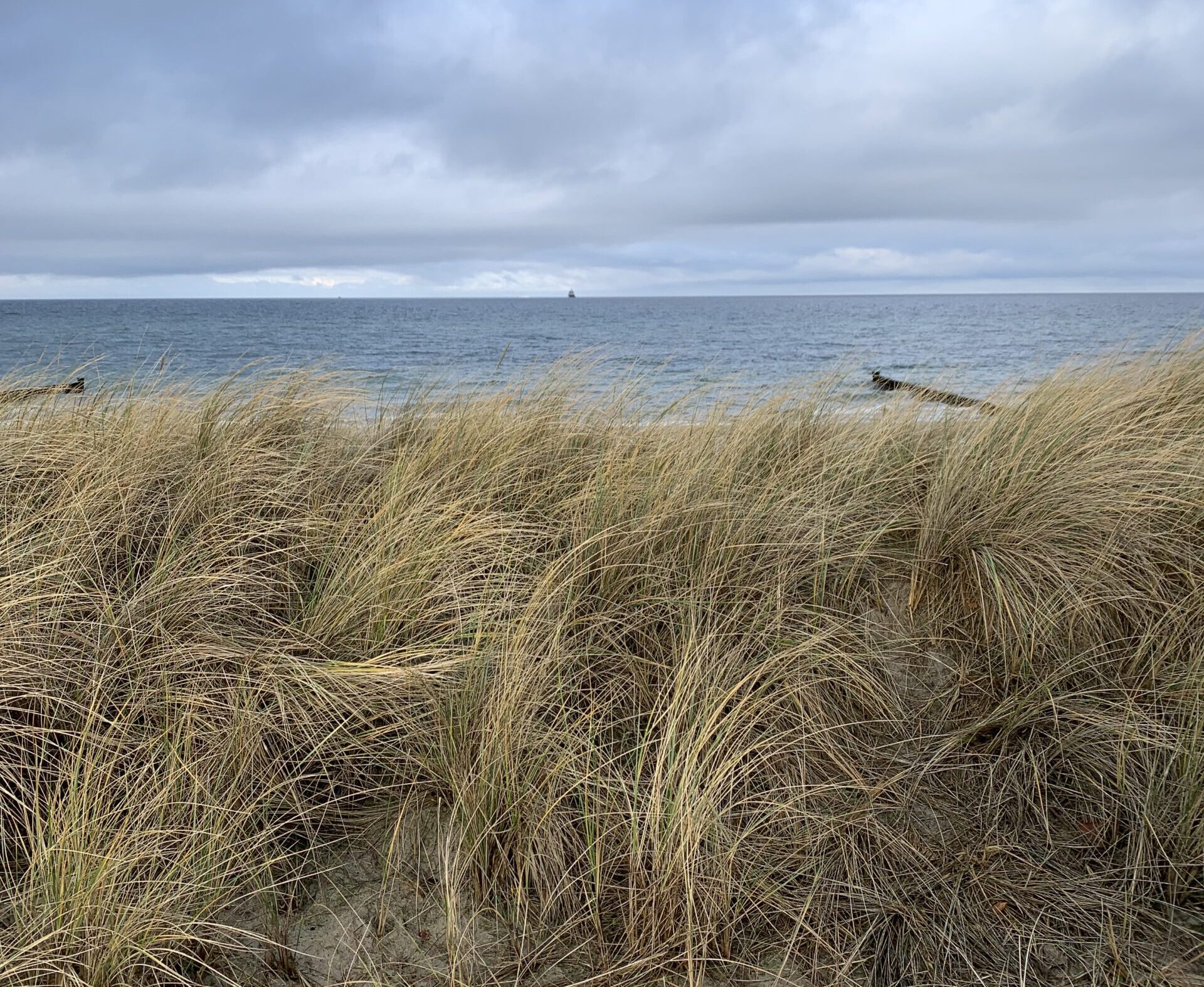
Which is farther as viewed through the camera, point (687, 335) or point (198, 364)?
point (687, 335)

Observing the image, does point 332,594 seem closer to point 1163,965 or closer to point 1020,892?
point 1020,892

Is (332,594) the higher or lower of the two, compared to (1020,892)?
higher

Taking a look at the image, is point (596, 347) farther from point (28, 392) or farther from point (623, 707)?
point (623, 707)

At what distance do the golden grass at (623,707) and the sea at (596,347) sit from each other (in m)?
1.57

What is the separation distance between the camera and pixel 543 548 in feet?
9.53

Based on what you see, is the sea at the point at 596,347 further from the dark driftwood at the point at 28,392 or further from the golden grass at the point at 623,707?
the golden grass at the point at 623,707

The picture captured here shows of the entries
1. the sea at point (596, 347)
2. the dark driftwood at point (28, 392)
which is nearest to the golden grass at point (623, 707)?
the dark driftwood at point (28, 392)

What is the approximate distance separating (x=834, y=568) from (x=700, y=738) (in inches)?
46.9

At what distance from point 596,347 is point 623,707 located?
11.9 ft

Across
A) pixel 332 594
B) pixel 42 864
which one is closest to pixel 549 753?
pixel 332 594

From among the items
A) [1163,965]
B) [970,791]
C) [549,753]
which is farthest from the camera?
[970,791]

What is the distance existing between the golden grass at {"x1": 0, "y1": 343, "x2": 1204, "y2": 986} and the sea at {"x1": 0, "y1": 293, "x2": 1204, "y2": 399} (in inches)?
62.0

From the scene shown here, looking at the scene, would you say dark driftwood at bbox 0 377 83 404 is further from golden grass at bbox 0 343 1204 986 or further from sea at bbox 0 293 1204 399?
golden grass at bbox 0 343 1204 986

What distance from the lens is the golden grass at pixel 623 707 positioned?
5.69 ft
